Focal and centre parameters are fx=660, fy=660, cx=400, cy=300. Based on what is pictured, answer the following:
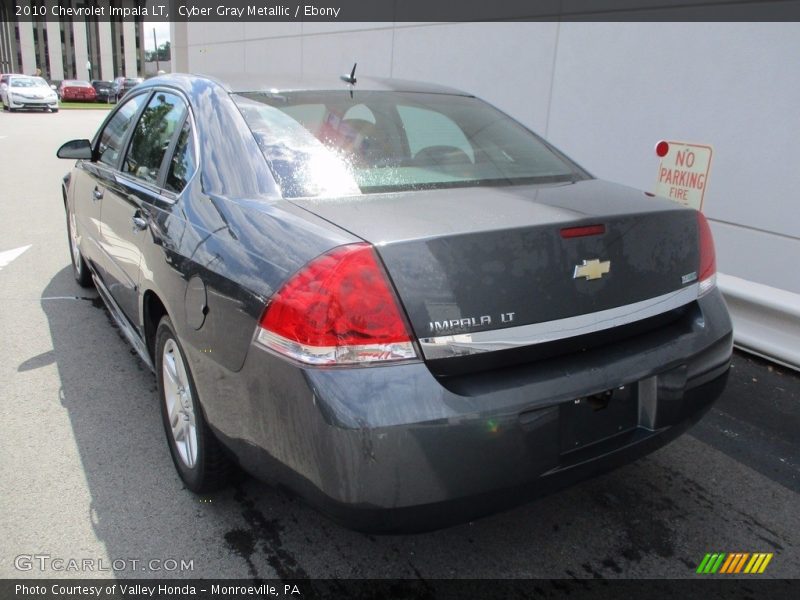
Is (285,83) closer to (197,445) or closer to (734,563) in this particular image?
(197,445)

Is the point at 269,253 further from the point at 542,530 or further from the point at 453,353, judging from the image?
the point at 542,530

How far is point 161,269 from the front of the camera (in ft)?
8.78

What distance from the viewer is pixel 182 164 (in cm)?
279

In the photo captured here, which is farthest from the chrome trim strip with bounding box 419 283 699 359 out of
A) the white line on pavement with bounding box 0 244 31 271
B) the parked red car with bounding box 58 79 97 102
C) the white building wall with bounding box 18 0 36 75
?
the white building wall with bounding box 18 0 36 75

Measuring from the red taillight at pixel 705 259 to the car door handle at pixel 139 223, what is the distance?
230 cm

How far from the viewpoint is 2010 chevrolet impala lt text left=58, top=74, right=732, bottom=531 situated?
182cm

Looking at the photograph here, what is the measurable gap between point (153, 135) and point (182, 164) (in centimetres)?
67

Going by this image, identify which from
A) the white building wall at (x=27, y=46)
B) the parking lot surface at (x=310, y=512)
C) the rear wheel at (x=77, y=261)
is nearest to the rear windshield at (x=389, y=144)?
the parking lot surface at (x=310, y=512)

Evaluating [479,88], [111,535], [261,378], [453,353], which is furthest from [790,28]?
[111,535]

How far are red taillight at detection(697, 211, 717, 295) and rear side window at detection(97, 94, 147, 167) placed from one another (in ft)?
9.56

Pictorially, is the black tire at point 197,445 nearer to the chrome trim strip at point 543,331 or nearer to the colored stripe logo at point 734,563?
the chrome trim strip at point 543,331

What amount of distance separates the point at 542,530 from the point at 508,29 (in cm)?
639

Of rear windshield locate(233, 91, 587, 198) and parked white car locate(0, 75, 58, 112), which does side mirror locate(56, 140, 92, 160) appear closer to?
rear windshield locate(233, 91, 587, 198)

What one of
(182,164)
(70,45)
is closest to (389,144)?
(182,164)
